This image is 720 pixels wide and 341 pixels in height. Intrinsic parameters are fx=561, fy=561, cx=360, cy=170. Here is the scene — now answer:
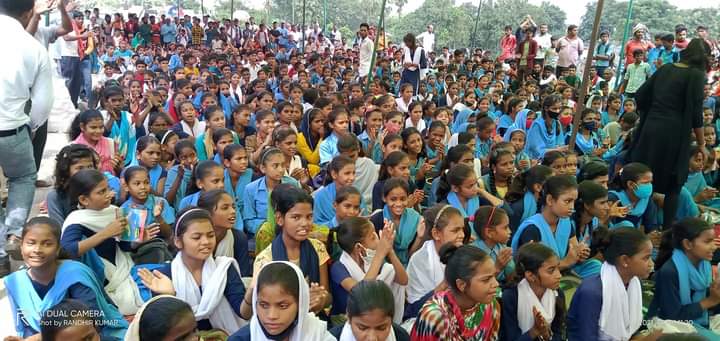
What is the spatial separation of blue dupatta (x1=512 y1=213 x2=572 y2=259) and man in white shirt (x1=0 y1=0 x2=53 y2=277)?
2.62 m

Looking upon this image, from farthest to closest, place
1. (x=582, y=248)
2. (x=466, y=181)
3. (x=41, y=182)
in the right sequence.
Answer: (x=41, y=182)
(x=466, y=181)
(x=582, y=248)

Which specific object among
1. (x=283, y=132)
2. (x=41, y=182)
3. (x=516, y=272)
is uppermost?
(x=283, y=132)

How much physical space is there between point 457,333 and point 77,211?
68.2 inches

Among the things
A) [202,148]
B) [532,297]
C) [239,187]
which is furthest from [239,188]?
[532,297]

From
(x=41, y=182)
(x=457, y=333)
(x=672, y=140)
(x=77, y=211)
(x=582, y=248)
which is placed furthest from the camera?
(x=41, y=182)

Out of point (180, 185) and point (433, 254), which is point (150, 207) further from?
point (433, 254)

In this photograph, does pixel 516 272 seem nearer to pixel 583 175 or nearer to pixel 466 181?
pixel 466 181

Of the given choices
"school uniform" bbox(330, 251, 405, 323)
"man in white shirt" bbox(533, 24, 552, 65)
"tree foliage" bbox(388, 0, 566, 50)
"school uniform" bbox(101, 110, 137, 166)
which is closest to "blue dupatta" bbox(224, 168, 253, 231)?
"school uniform" bbox(330, 251, 405, 323)

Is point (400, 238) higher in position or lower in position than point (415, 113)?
lower

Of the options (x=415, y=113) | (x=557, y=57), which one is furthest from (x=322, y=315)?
(x=557, y=57)

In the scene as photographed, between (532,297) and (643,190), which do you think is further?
(643,190)

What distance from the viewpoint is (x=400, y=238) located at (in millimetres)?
3055

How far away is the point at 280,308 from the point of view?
5.87 ft

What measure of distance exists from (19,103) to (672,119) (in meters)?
4.01
